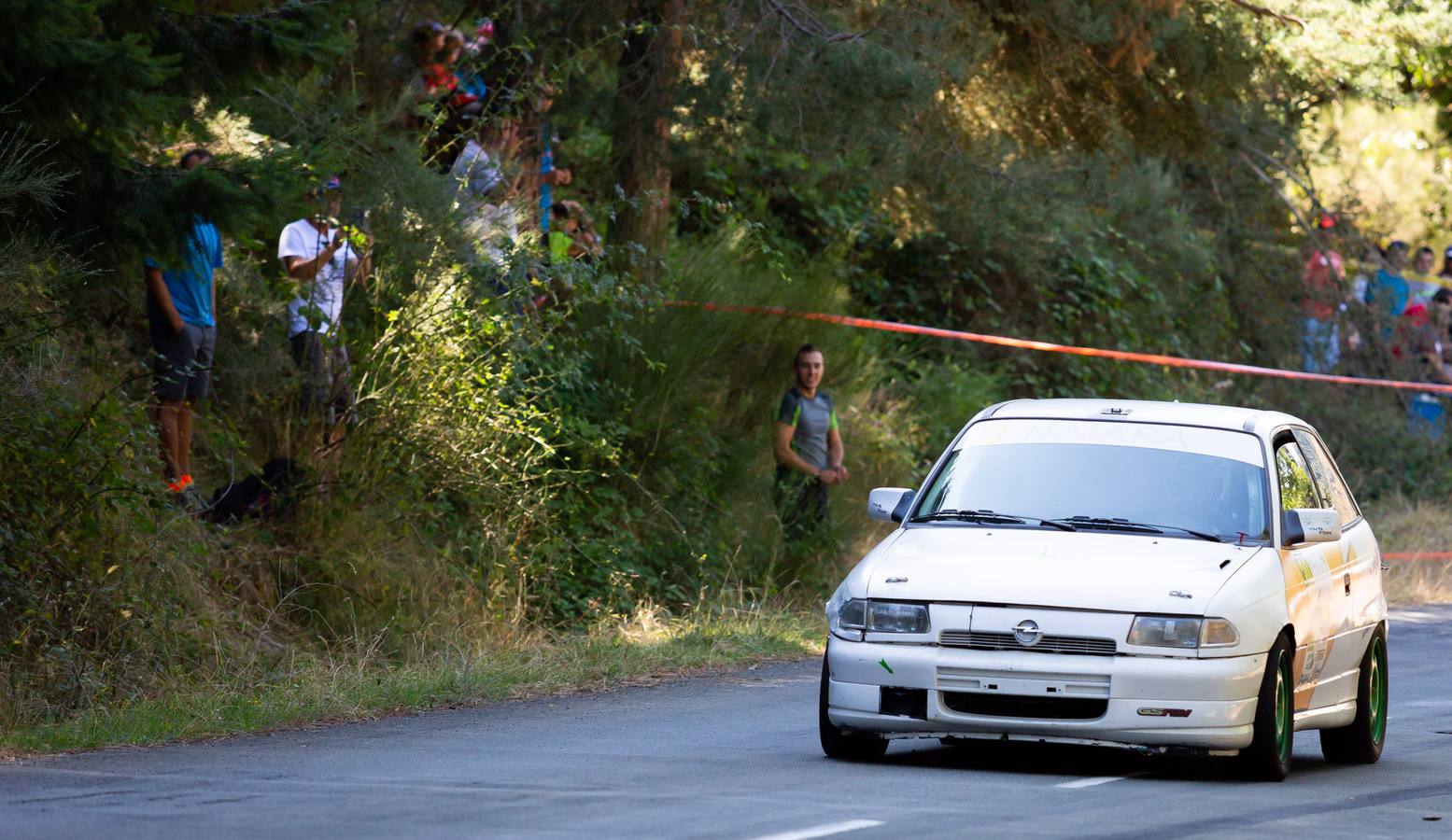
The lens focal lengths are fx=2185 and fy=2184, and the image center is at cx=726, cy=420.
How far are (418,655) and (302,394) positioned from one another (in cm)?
238

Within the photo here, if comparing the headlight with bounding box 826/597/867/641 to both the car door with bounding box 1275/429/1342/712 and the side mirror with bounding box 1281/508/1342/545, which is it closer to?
the car door with bounding box 1275/429/1342/712

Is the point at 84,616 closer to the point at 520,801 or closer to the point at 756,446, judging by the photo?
the point at 520,801

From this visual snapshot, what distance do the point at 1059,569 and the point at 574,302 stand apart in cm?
669

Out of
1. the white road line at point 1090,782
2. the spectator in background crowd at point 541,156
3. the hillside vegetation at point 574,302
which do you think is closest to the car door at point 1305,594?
the white road line at point 1090,782

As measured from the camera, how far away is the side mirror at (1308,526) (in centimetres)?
965

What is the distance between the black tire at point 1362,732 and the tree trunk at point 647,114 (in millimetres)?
7567

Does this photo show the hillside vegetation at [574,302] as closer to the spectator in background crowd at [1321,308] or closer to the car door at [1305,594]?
the spectator in background crowd at [1321,308]

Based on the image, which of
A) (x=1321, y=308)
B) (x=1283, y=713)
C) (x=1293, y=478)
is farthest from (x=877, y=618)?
(x=1321, y=308)

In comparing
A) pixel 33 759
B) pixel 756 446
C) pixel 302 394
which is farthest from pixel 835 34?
pixel 33 759

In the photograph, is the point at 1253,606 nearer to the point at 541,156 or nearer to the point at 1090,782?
the point at 1090,782

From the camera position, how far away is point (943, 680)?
8977 mm

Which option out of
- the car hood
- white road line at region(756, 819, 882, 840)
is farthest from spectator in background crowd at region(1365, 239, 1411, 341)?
white road line at region(756, 819, 882, 840)

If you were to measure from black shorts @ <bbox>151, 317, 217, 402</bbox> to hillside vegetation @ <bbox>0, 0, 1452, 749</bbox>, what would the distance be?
34cm

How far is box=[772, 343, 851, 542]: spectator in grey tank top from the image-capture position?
55.8 feet
